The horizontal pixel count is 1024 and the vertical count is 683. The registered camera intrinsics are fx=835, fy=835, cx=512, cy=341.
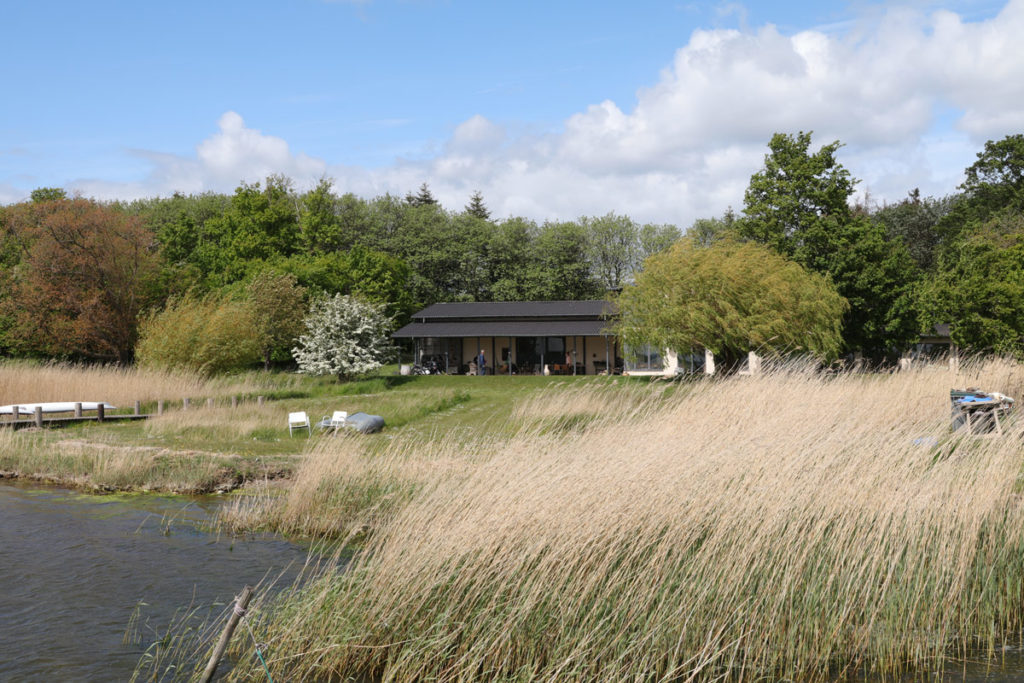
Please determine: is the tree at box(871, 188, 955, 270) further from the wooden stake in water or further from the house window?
the wooden stake in water

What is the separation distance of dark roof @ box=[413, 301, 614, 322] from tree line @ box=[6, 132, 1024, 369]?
377 centimetres

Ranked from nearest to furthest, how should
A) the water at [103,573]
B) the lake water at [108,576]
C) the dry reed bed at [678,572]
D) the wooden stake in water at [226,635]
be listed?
the wooden stake in water at [226,635]
the dry reed bed at [678,572]
the lake water at [108,576]
the water at [103,573]

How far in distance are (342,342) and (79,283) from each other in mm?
13082

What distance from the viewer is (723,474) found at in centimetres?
683

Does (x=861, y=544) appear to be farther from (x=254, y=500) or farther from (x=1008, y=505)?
(x=254, y=500)

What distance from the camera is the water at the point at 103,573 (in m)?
7.17

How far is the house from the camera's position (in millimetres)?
44500

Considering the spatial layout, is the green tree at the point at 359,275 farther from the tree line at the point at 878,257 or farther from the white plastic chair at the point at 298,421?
the white plastic chair at the point at 298,421

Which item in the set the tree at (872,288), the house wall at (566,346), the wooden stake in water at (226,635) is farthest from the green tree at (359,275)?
the wooden stake in water at (226,635)

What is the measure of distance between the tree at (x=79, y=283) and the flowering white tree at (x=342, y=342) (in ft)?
30.7

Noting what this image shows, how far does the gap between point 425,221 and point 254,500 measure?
52961 mm

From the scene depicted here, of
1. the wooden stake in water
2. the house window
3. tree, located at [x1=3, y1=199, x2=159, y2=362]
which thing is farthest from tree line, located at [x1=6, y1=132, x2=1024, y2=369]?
the wooden stake in water

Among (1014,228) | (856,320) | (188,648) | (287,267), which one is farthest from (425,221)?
(188,648)

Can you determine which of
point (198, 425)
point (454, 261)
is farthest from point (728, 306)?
point (454, 261)
